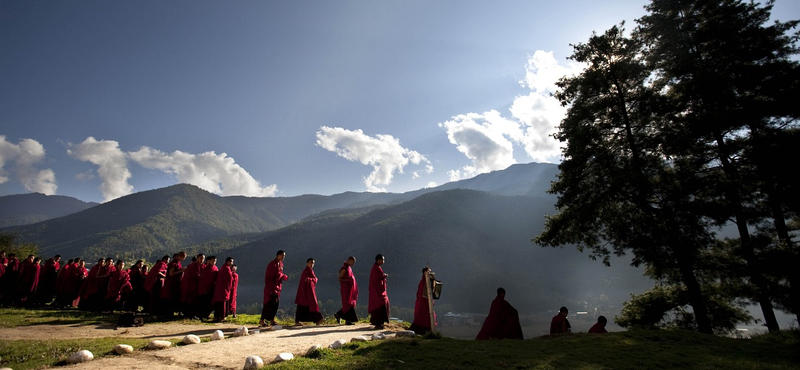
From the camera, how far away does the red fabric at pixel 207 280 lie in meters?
13.5

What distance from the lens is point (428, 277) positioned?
35.5 ft

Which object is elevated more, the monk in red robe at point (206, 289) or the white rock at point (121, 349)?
the monk in red robe at point (206, 289)

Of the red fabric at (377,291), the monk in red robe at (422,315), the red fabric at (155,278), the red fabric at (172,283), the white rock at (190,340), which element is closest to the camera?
the white rock at (190,340)

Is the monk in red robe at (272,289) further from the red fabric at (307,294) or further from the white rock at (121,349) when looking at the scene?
the white rock at (121,349)

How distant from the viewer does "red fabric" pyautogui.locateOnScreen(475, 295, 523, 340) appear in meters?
11.3

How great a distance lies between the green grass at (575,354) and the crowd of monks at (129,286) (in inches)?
326

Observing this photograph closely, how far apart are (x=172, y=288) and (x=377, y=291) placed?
8037 millimetres

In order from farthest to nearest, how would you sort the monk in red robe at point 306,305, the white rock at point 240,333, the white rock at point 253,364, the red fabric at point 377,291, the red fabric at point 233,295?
the red fabric at point 233,295 → the monk in red robe at point 306,305 → the red fabric at point 377,291 → the white rock at point 240,333 → the white rock at point 253,364

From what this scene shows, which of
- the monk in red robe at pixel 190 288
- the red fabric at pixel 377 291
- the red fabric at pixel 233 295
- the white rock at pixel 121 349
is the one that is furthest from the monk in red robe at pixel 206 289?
the white rock at pixel 121 349

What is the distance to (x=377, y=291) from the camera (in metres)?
12.3

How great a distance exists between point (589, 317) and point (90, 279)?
136 meters

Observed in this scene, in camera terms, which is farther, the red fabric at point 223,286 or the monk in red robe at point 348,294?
the red fabric at point 223,286

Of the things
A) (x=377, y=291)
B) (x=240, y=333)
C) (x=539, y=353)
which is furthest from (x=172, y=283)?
(x=539, y=353)

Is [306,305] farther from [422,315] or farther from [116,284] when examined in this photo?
[116,284]
